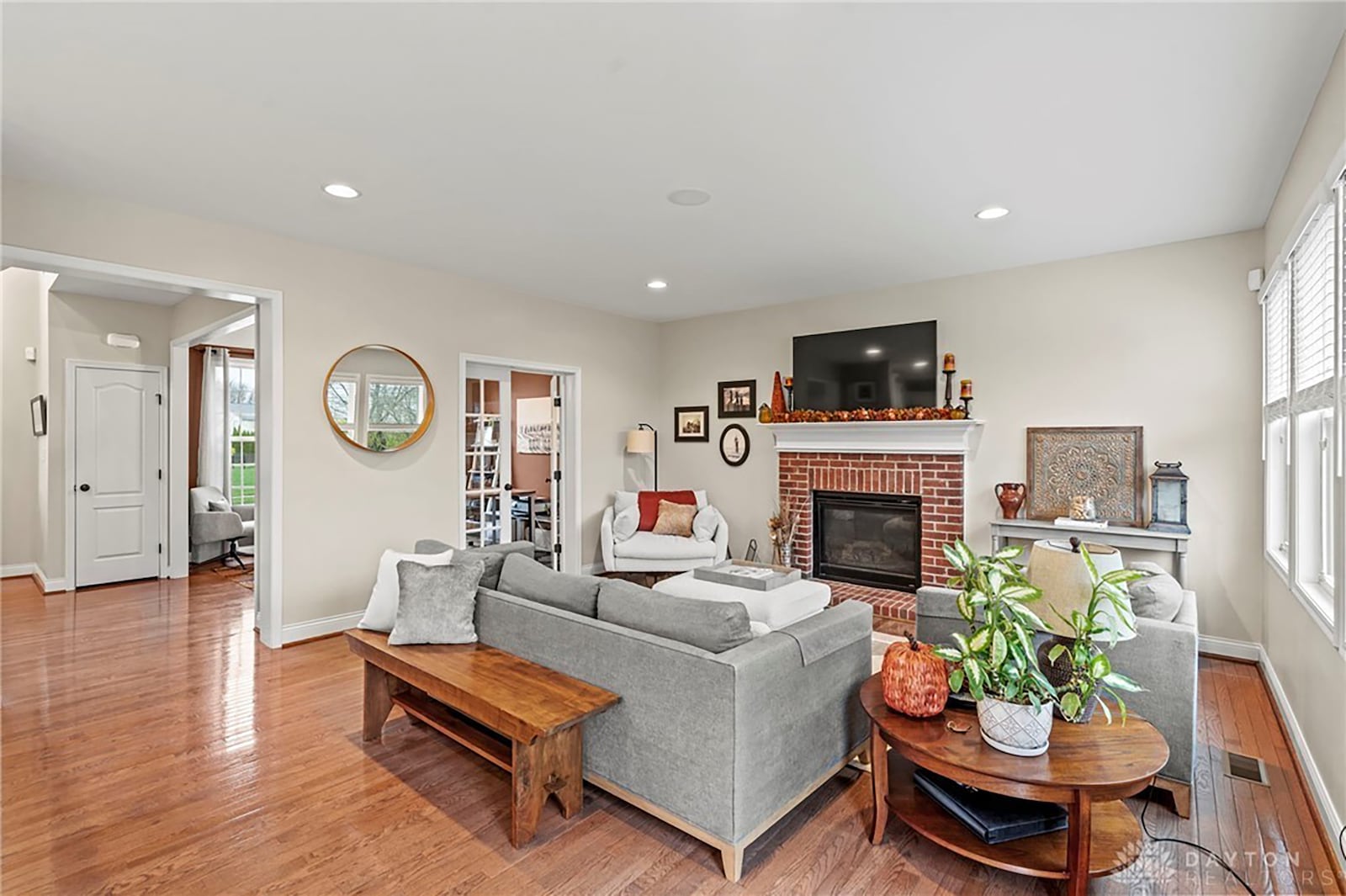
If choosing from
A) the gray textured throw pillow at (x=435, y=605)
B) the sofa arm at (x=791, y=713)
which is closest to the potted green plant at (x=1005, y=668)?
the sofa arm at (x=791, y=713)

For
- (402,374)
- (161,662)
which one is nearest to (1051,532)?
(402,374)

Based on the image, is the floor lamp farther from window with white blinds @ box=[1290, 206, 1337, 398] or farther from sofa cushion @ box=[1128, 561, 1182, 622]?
window with white blinds @ box=[1290, 206, 1337, 398]

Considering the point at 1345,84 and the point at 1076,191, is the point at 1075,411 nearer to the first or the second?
the point at 1076,191

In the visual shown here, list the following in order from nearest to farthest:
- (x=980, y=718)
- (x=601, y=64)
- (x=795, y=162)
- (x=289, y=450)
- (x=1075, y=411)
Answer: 1. (x=980, y=718)
2. (x=601, y=64)
3. (x=795, y=162)
4. (x=289, y=450)
5. (x=1075, y=411)

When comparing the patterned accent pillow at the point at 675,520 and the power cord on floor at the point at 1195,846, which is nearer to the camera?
the power cord on floor at the point at 1195,846

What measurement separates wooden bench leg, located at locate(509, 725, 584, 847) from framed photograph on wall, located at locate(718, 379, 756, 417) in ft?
14.2

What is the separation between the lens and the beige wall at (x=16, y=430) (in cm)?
597

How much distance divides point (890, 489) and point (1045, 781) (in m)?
3.70

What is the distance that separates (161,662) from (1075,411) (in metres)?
5.98

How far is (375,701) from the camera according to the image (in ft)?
9.45

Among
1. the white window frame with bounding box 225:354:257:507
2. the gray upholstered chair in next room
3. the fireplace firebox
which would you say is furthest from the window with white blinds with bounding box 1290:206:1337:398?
the white window frame with bounding box 225:354:257:507

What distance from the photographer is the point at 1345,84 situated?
204cm

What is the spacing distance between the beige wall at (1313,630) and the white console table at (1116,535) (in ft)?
1.66

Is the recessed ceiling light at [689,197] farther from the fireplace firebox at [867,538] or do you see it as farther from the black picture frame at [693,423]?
the black picture frame at [693,423]
